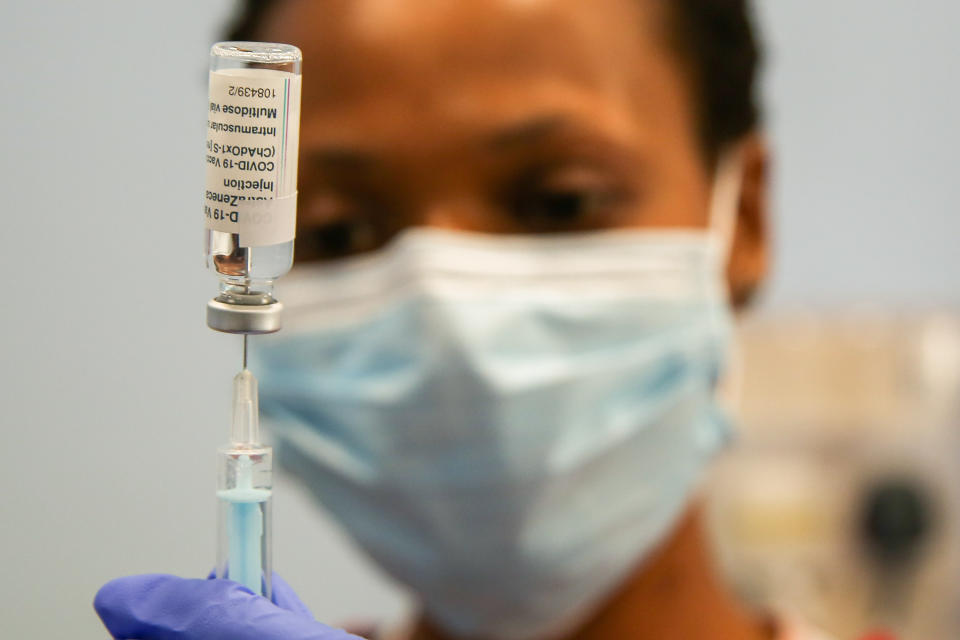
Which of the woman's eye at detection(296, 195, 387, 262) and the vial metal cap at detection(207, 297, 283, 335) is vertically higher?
the vial metal cap at detection(207, 297, 283, 335)

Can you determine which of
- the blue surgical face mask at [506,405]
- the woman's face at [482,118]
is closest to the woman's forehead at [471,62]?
the woman's face at [482,118]

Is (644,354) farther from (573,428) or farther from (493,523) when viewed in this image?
(493,523)

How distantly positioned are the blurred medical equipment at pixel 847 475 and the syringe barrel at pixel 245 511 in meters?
1.55

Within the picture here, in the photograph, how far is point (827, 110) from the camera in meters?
2.22

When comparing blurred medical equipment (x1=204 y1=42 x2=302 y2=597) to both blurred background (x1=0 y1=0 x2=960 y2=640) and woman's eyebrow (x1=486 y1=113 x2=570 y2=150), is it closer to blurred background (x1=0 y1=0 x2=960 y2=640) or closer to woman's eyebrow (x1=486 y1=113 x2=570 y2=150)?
woman's eyebrow (x1=486 y1=113 x2=570 y2=150)

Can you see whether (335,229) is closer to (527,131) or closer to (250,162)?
(527,131)

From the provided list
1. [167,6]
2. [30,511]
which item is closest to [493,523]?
[30,511]

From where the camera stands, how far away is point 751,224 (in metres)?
1.31

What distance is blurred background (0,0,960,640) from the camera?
1439 millimetres

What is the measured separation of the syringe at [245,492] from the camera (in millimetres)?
641

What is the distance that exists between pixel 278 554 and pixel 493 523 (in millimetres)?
664

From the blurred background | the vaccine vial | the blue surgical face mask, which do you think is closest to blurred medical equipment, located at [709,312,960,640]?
the blurred background

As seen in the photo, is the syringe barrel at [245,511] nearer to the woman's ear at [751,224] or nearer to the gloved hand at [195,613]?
the gloved hand at [195,613]

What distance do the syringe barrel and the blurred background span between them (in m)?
0.85
